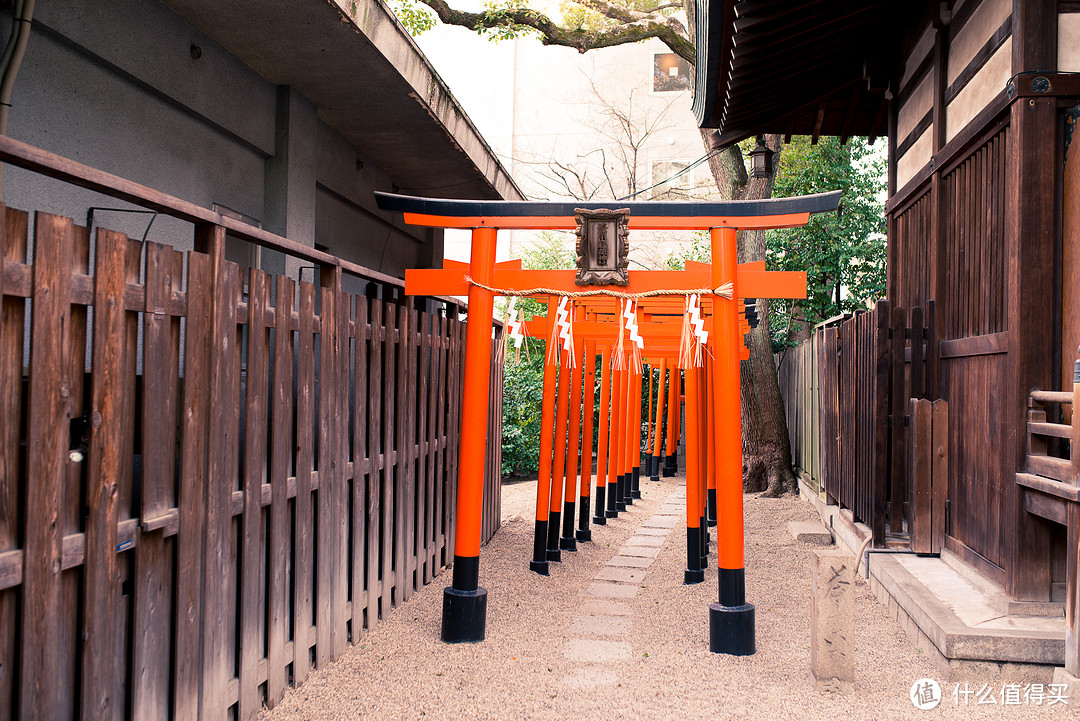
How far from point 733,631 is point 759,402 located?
7331 millimetres

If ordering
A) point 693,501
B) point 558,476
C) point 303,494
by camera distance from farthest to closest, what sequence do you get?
point 558,476 < point 693,501 < point 303,494

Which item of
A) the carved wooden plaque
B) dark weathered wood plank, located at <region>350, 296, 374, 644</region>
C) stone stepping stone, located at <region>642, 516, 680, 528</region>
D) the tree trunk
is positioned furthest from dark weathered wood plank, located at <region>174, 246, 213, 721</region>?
the tree trunk

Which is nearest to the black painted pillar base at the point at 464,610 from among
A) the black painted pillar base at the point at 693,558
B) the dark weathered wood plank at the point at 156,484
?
the dark weathered wood plank at the point at 156,484

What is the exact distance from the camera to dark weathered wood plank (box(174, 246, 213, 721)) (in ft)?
8.90

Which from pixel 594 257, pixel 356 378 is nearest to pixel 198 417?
pixel 356 378

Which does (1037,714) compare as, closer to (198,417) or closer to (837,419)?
(198,417)

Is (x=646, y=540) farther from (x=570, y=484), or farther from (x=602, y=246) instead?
(x=602, y=246)

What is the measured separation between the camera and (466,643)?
4.54 metres

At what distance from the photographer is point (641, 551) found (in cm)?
773

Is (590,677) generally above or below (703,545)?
below

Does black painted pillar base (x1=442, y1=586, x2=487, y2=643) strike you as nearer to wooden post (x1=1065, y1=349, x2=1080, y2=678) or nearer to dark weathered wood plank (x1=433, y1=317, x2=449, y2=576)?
dark weathered wood plank (x1=433, y1=317, x2=449, y2=576)

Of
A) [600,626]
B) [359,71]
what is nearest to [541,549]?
[600,626]

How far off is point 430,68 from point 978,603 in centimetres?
473

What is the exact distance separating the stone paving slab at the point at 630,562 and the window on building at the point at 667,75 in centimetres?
1556
